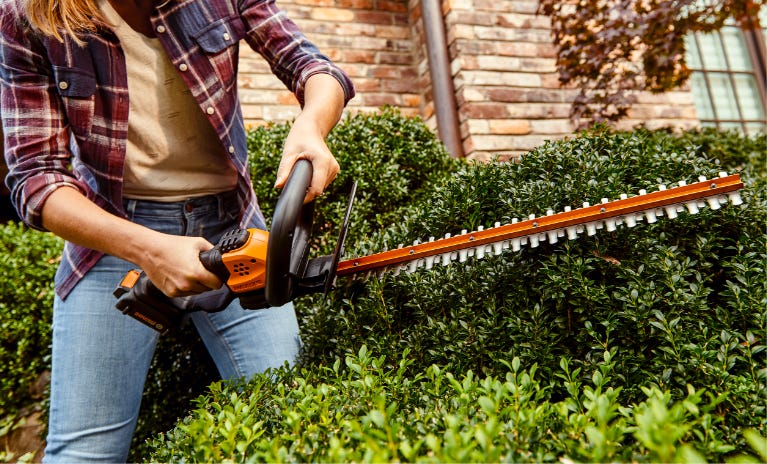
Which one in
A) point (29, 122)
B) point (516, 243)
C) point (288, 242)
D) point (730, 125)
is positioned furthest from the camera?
point (730, 125)

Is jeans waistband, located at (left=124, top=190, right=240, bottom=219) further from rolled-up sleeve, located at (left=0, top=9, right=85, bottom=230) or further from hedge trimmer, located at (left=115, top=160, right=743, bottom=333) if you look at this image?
hedge trimmer, located at (left=115, top=160, right=743, bottom=333)

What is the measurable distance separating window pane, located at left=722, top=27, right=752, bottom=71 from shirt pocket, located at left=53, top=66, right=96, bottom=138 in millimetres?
7040

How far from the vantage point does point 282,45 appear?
1766mm

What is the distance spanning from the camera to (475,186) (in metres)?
1.82

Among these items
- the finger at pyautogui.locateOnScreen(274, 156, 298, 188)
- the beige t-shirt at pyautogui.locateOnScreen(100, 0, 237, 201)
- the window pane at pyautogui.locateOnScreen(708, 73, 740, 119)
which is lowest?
the finger at pyautogui.locateOnScreen(274, 156, 298, 188)

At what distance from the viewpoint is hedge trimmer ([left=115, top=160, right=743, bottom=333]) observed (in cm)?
122

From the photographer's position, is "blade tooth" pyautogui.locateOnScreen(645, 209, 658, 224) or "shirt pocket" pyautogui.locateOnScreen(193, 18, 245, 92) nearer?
"blade tooth" pyautogui.locateOnScreen(645, 209, 658, 224)

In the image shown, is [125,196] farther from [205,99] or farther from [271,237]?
[271,237]

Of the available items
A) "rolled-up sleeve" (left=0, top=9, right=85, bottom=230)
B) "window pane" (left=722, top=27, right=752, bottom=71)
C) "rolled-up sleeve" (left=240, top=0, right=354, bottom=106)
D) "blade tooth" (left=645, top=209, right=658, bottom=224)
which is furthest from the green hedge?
"window pane" (left=722, top=27, right=752, bottom=71)

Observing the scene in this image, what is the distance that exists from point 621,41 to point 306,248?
3262 mm

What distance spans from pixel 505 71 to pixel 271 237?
330 cm

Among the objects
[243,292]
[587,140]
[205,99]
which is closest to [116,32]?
[205,99]

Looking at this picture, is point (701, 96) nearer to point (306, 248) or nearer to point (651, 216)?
point (651, 216)

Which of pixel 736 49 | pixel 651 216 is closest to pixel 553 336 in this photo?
pixel 651 216
